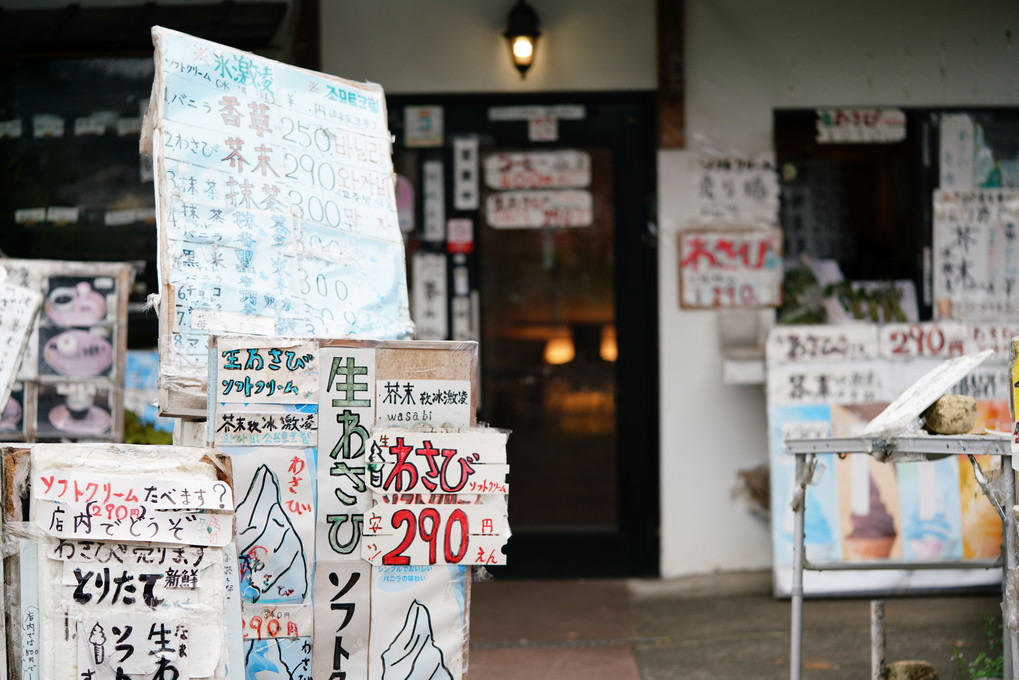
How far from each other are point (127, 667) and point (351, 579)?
0.74m

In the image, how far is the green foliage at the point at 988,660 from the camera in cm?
455

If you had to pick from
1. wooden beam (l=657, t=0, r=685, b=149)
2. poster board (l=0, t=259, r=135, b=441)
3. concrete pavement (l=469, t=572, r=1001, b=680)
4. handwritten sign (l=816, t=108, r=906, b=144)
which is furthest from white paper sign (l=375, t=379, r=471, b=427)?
handwritten sign (l=816, t=108, r=906, b=144)

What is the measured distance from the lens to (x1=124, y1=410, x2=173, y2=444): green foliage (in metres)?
6.05

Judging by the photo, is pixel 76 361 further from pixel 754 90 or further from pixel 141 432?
pixel 754 90

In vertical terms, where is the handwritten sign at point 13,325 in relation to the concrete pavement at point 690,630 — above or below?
above

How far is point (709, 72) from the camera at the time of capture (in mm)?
6535

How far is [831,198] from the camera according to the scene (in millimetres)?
6637

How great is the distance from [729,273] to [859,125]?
1258 mm

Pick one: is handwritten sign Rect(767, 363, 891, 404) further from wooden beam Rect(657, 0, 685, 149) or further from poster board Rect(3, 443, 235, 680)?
poster board Rect(3, 443, 235, 680)

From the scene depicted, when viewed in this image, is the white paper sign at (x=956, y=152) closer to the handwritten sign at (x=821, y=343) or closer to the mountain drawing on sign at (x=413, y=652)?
the handwritten sign at (x=821, y=343)

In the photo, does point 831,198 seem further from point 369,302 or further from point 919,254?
point 369,302

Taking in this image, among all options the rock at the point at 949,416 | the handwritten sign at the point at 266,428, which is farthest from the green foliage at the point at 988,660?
the handwritten sign at the point at 266,428

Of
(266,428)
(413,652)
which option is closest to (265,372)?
(266,428)

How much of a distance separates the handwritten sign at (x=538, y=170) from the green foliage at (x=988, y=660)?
345 cm
